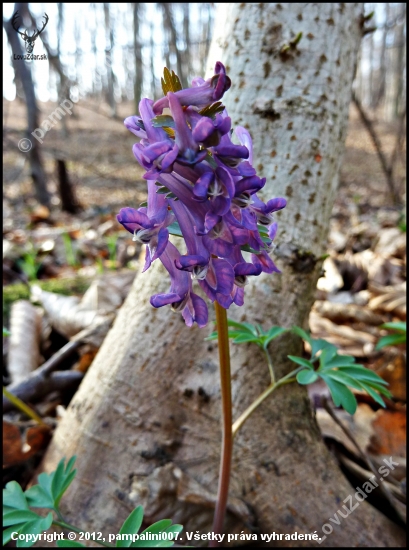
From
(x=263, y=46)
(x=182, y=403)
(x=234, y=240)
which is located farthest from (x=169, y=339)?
(x=263, y=46)

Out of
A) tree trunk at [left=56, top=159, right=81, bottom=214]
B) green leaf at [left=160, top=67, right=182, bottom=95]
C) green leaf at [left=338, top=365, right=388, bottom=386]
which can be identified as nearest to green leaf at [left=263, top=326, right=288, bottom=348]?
green leaf at [left=338, top=365, right=388, bottom=386]

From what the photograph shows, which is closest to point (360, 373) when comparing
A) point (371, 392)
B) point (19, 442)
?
point (371, 392)

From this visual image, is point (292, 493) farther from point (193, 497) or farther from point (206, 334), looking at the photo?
point (206, 334)

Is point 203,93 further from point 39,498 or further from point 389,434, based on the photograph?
point 389,434

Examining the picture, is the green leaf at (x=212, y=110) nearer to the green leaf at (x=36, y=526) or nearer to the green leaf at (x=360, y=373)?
the green leaf at (x=360, y=373)

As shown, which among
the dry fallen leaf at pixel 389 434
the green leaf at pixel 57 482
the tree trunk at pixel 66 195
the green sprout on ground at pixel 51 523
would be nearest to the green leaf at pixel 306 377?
the green sprout on ground at pixel 51 523

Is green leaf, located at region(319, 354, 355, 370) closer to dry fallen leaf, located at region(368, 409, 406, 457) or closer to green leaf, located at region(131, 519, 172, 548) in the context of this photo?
green leaf, located at region(131, 519, 172, 548)
